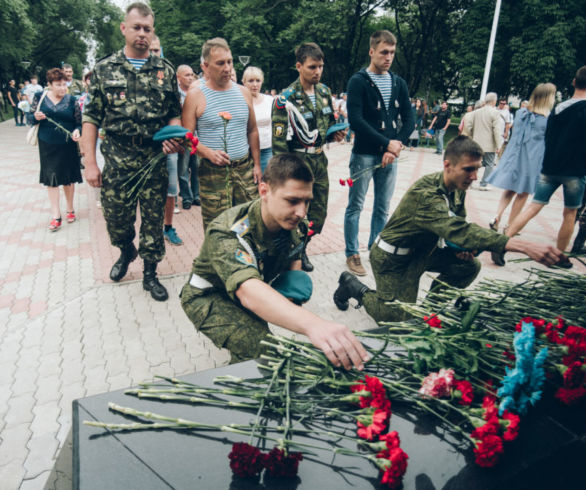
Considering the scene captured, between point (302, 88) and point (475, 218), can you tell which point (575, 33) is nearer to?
point (475, 218)

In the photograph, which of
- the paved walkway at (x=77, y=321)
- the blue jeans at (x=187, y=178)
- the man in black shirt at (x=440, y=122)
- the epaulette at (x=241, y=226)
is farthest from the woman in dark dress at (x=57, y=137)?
the man in black shirt at (x=440, y=122)

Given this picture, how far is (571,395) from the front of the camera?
137cm

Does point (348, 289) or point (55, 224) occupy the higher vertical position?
point (348, 289)

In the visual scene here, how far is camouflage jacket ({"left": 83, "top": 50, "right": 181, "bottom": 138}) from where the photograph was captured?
11.0 feet

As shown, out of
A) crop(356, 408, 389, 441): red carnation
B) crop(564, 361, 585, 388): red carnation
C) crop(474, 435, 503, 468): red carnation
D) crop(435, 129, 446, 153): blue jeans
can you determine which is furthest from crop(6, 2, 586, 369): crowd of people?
crop(435, 129, 446, 153): blue jeans

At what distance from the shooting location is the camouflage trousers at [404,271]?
3039 mm

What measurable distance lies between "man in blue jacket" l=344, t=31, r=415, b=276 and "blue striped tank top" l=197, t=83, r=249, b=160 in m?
1.15

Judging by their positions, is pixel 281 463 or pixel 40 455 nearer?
pixel 281 463

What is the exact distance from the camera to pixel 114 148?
3502 mm

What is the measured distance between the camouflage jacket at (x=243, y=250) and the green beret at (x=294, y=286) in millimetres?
101

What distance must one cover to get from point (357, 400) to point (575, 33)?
2395cm

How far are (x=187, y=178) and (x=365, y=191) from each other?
314 cm

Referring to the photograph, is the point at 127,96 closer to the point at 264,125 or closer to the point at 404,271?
the point at 264,125

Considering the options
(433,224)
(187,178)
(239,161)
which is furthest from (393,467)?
(187,178)
